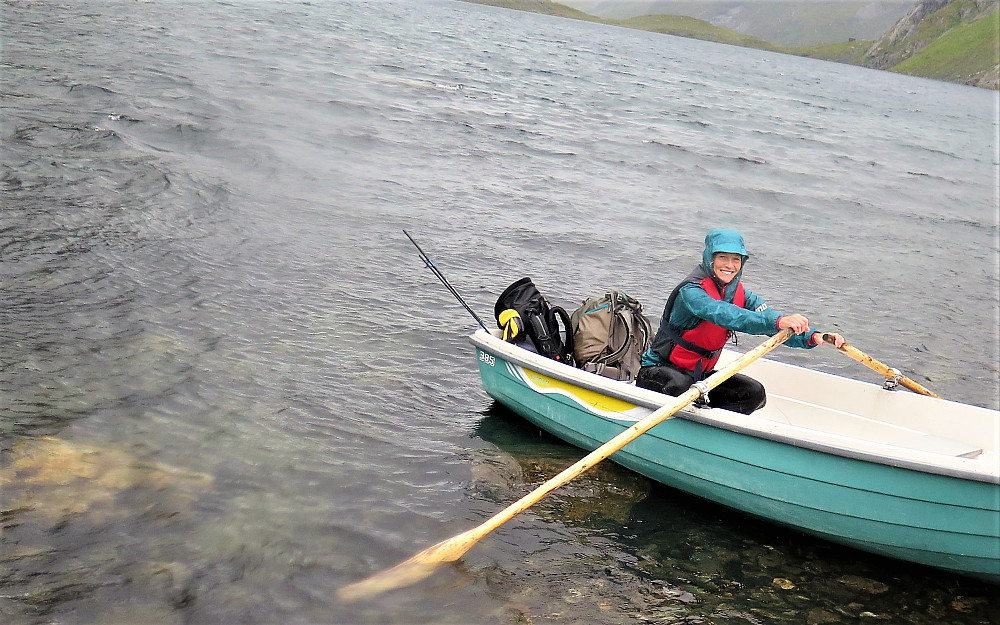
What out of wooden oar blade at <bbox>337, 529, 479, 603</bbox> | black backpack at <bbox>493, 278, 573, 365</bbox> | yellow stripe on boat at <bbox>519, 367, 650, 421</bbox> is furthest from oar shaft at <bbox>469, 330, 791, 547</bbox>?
black backpack at <bbox>493, 278, 573, 365</bbox>

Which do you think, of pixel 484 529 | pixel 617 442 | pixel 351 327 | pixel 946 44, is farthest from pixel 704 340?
pixel 946 44

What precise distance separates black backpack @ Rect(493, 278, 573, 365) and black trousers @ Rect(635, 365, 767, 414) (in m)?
1.00

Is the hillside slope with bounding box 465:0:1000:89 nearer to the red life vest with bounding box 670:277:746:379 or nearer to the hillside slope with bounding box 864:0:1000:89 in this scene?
the hillside slope with bounding box 864:0:1000:89

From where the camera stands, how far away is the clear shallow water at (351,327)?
6047mm

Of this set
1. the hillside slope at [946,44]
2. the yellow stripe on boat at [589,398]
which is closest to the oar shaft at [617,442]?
the yellow stripe on boat at [589,398]

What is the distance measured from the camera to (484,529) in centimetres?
616

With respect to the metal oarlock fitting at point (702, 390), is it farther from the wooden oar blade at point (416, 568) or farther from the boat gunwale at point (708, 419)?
the wooden oar blade at point (416, 568)

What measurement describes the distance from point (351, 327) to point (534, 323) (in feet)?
10.2

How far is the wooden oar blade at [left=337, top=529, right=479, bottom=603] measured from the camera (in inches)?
232

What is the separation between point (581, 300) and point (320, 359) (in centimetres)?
475

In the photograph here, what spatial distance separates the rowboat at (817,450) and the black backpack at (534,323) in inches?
8.8

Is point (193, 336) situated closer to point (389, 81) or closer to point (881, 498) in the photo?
point (881, 498)

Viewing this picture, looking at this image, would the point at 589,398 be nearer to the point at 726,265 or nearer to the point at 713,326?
the point at 713,326

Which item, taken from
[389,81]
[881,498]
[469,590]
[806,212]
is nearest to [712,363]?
[881,498]
